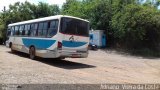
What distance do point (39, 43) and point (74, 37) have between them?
285 centimetres

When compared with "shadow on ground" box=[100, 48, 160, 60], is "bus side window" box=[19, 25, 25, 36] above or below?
above

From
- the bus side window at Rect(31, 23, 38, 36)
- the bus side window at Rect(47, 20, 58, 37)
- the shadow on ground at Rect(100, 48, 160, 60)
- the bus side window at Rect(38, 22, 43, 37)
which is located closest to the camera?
the bus side window at Rect(47, 20, 58, 37)

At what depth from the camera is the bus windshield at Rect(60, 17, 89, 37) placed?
16609mm

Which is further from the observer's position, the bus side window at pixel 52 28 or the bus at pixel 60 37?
the bus side window at pixel 52 28

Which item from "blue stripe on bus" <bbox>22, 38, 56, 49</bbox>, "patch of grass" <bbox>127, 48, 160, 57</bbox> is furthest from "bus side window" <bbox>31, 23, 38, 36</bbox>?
"patch of grass" <bbox>127, 48, 160, 57</bbox>

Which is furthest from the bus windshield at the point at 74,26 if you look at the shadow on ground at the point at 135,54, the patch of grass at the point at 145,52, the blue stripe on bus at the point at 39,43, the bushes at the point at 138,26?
the patch of grass at the point at 145,52

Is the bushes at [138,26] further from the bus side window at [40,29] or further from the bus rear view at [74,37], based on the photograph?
the bus side window at [40,29]

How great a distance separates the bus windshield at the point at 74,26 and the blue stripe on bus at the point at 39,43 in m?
1.01

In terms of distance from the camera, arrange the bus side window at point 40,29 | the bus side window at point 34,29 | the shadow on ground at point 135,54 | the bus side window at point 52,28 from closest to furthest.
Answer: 1. the bus side window at point 52,28
2. the bus side window at point 40,29
3. the bus side window at point 34,29
4. the shadow on ground at point 135,54

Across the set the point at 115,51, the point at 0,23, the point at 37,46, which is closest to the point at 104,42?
the point at 115,51

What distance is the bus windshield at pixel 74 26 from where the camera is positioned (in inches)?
654

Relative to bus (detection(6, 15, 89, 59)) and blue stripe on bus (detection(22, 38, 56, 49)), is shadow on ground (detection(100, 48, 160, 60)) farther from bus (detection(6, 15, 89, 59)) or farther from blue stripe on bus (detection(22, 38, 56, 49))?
blue stripe on bus (detection(22, 38, 56, 49))

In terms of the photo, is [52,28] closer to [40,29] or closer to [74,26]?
[74,26]

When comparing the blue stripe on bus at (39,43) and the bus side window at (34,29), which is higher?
the bus side window at (34,29)
